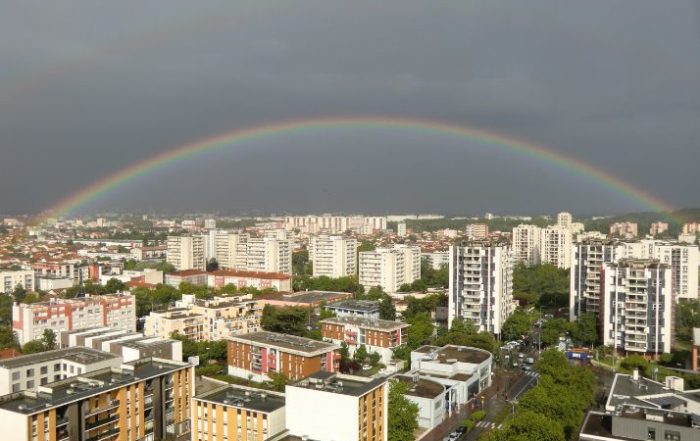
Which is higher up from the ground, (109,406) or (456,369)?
(109,406)

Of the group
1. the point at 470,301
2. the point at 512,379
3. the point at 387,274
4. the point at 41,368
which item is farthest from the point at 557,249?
the point at 41,368

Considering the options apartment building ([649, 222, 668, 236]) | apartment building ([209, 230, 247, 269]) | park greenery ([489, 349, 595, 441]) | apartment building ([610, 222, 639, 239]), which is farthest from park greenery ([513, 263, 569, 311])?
apartment building ([610, 222, 639, 239])

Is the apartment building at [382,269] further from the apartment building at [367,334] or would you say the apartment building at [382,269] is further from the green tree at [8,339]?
the green tree at [8,339]

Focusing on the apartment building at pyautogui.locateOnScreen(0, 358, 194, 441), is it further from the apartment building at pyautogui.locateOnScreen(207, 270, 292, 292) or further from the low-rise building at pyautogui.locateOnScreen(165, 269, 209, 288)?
the low-rise building at pyautogui.locateOnScreen(165, 269, 209, 288)

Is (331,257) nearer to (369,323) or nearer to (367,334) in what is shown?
(369,323)

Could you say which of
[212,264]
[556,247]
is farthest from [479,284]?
[212,264]

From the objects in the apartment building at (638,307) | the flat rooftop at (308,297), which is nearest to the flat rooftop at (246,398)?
the apartment building at (638,307)
